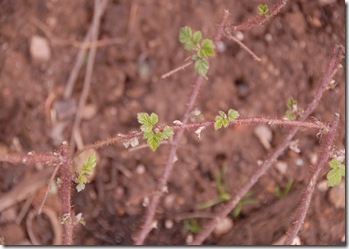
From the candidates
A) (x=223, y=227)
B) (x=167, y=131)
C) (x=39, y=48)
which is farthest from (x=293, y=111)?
(x=39, y=48)

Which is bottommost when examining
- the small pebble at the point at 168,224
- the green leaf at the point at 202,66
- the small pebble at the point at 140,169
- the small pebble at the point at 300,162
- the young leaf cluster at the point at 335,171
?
the young leaf cluster at the point at 335,171

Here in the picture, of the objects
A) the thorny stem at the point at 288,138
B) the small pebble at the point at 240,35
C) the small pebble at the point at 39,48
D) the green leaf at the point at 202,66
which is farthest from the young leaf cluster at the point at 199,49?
the small pebble at the point at 39,48

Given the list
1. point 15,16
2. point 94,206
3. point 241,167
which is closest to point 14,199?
point 94,206

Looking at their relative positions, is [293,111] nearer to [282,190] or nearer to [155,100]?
[282,190]

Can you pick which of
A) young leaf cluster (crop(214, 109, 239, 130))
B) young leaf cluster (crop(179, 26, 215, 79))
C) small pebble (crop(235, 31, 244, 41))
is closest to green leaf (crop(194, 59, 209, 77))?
young leaf cluster (crop(179, 26, 215, 79))

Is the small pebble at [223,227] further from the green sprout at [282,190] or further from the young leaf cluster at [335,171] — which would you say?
the young leaf cluster at [335,171]

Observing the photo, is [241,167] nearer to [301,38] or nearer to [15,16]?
[301,38]
